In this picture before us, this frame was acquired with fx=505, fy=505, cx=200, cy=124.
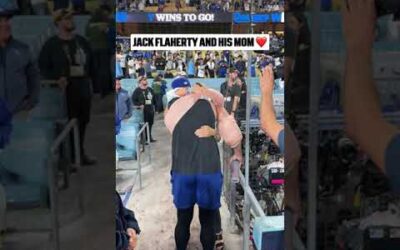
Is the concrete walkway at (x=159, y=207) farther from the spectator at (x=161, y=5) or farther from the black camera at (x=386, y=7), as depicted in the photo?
the black camera at (x=386, y=7)

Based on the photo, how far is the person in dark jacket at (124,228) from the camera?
1.16 m

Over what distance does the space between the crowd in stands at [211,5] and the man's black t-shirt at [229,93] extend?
0.22 meters

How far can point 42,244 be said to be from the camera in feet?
3.38

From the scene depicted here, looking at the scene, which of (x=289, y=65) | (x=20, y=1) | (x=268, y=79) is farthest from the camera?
(x=268, y=79)

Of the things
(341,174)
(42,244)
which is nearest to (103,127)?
(42,244)

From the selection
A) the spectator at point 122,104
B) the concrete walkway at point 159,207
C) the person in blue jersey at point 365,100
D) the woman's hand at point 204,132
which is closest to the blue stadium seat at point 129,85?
the spectator at point 122,104

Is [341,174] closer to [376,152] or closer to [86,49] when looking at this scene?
[376,152]

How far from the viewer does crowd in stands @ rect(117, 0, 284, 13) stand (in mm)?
1206

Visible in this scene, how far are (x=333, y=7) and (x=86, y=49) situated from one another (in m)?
0.51

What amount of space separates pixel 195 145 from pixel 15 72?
0.54m

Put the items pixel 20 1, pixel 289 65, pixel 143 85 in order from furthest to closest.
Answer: pixel 143 85 < pixel 289 65 < pixel 20 1

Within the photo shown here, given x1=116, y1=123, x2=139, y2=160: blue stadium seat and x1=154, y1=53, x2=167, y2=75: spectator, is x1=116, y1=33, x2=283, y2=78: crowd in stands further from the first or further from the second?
x1=116, y1=123, x2=139, y2=160: blue stadium seat

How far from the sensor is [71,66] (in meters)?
1.02

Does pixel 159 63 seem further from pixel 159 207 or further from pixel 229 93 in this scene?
pixel 159 207
